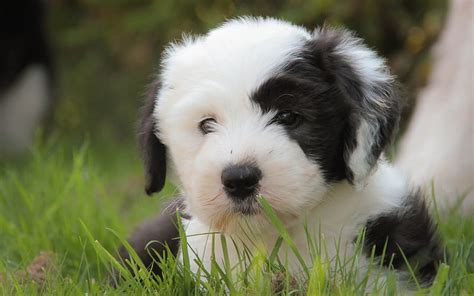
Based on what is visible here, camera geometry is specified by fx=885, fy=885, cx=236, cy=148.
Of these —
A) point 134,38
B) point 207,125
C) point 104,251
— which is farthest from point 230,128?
point 134,38

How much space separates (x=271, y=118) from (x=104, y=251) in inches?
31.6

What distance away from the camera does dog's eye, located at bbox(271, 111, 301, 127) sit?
3250 mm

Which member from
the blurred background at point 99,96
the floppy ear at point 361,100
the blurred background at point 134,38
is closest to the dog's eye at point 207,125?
the floppy ear at point 361,100

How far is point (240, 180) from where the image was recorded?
308cm

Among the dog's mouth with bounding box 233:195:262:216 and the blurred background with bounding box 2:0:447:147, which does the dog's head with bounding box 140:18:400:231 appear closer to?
the dog's mouth with bounding box 233:195:262:216

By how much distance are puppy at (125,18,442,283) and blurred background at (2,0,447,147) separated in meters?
3.85

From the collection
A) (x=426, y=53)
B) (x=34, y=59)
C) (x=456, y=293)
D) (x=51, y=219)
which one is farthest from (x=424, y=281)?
(x=34, y=59)

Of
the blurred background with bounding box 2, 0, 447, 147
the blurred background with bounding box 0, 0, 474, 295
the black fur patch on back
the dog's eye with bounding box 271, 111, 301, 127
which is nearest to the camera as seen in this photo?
the dog's eye with bounding box 271, 111, 301, 127

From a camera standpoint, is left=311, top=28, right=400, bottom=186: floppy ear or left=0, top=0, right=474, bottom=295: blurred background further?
left=0, top=0, right=474, bottom=295: blurred background

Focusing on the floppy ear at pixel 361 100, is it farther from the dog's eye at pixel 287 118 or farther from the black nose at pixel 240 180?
the black nose at pixel 240 180

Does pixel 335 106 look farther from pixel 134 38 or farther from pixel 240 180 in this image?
pixel 134 38

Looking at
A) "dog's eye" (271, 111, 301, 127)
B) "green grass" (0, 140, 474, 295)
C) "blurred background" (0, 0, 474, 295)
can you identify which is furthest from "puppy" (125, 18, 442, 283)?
"blurred background" (0, 0, 474, 295)

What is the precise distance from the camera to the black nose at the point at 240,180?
3068 mm

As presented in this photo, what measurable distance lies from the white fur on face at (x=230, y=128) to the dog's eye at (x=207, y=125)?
0.02 m
